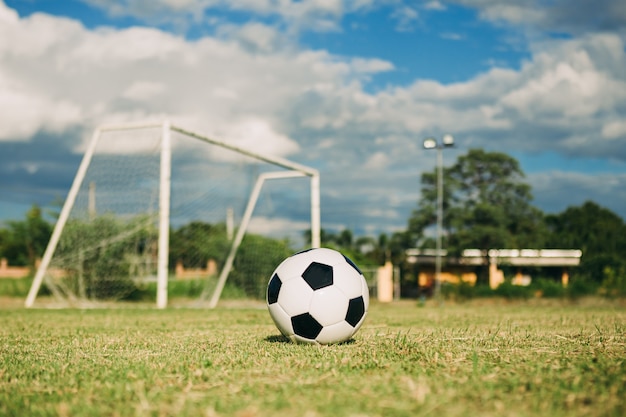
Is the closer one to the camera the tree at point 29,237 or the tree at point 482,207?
the tree at point 29,237

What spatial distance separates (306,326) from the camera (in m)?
6.35

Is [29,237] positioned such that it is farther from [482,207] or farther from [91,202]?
[482,207]

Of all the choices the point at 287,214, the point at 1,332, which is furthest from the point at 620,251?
the point at 1,332

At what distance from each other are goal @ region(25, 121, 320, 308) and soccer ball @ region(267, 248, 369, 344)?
1048 centimetres

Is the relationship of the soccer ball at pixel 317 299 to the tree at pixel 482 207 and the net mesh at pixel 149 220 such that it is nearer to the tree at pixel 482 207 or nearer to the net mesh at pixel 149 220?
the net mesh at pixel 149 220

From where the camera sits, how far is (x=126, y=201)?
1816 cm

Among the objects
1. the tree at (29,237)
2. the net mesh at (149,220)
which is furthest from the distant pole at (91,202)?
the tree at (29,237)

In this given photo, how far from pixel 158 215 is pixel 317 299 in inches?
486

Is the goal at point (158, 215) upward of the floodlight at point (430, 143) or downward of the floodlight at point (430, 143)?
downward

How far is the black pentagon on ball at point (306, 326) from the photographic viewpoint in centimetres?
632

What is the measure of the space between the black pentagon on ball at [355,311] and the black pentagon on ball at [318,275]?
12.2 inches

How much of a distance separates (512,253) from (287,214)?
82.3 ft

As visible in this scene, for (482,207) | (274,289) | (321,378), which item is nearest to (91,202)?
(274,289)

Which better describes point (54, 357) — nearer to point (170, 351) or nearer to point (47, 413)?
point (170, 351)
